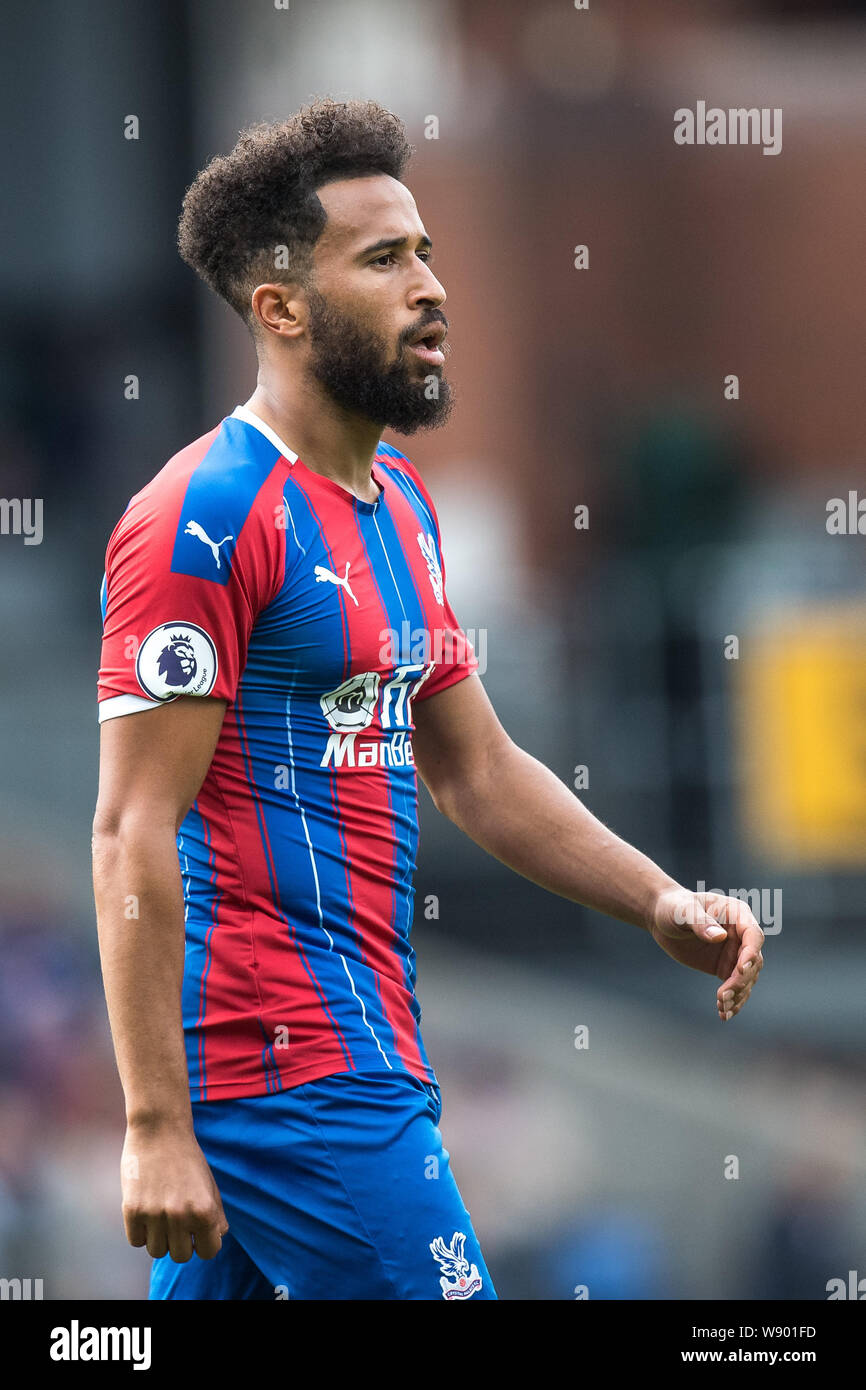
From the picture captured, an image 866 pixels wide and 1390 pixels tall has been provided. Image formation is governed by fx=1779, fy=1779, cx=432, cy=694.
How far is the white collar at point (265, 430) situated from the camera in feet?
8.73

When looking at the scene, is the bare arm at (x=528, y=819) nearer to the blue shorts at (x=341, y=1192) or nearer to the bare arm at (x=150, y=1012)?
the blue shorts at (x=341, y=1192)

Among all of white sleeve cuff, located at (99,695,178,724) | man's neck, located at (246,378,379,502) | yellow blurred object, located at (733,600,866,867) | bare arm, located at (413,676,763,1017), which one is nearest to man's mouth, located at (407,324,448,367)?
man's neck, located at (246,378,379,502)

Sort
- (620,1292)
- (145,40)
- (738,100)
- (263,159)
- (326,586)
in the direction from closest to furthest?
(326,586) < (263,159) < (620,1292) < (145,40) < (738,100)

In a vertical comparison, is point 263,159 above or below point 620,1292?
above

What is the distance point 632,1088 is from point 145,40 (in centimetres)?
692

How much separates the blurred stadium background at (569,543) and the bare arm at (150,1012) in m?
4.89

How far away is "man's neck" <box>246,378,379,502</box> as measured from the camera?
272cm

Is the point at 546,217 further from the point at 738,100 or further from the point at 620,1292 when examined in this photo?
the point at 620,1292

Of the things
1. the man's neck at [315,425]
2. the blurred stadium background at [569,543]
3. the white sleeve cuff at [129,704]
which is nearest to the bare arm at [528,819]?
the man's neck at [315,425]

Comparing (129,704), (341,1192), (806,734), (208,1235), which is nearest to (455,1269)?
(341,1192)

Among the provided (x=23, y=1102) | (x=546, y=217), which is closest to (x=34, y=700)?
(x=23, y=1102)

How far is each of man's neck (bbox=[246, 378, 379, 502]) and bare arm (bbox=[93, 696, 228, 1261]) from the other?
24.0 inches

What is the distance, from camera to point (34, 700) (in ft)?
30.4

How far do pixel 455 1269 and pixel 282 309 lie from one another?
1.46m
